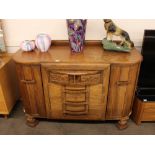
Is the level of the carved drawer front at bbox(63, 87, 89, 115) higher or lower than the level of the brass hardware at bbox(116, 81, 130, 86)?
lower

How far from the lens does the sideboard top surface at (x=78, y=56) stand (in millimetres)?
1313

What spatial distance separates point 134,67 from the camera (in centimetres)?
133

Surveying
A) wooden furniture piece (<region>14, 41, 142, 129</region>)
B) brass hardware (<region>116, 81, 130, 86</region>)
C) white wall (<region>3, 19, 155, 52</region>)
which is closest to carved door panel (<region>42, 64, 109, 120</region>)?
wooden furniture piece (<region>14, 41, 142, 129</region>)

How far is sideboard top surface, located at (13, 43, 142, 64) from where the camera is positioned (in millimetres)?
1313

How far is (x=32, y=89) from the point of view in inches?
57.8

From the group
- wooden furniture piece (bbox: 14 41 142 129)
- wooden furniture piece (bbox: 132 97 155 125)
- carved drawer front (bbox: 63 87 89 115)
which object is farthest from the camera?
wooden furniture piece (bbox: 132 97 155 125)

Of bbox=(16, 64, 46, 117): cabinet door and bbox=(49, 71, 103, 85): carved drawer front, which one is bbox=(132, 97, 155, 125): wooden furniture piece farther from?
bbox=(16, 64, 46, 117): cabinet door

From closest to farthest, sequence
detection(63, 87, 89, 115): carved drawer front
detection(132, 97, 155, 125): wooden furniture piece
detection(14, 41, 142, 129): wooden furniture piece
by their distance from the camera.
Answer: detection(14, 41, 142, 129): wooden furniture piece → detection(63, 87, 89, 115): carved drawer front → detection(132, 97, 155, 125): wooden furniture piece

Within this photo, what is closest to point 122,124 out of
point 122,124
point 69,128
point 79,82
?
point 122,124

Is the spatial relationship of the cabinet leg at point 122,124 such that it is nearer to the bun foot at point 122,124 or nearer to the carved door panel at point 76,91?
the bun foot at point 122,124

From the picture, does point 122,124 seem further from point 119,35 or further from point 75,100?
point 119,35

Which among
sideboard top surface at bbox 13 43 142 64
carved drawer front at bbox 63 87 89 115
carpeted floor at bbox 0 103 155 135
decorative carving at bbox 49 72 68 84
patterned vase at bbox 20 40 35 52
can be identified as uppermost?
patterned vase at bbox 20 40 35 52
